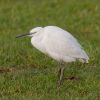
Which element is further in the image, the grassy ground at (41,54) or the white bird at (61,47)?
the white bird at (61,47)

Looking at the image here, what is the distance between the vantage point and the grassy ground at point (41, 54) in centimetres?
801

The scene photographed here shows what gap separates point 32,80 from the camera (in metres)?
8.46

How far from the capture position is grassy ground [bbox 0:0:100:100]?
8008 mm

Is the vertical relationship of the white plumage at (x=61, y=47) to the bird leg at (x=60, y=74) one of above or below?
above

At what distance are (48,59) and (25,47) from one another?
0.98m

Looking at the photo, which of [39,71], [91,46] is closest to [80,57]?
[39,71]

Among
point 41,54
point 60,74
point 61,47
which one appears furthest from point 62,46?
point 41,54

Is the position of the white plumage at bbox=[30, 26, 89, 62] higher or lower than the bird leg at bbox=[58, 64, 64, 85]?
higher

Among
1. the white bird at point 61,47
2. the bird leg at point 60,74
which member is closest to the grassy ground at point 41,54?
the bird leg at point 60,74

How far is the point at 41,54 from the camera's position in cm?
1009

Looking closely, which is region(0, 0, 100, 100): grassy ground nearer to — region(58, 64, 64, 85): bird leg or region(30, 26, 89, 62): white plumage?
region(58, 64, 64, 85): bird leg

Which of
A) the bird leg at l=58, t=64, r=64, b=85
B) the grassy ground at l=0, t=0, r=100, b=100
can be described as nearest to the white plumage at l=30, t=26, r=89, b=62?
the bird leg at l=58, t=64, r=64, b=85

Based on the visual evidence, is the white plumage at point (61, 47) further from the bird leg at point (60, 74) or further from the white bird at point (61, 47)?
the bird leg at point (60, 74)

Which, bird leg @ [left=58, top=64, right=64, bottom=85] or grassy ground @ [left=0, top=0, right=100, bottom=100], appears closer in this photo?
grassy ground @ [left=0, top=0, right=100, bottom=100]
